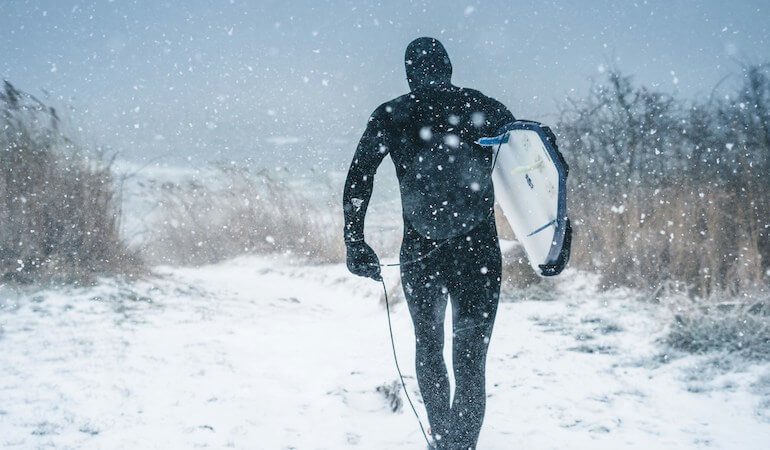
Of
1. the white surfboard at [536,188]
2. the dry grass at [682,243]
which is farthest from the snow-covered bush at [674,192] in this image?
the white surfboard at [536,188]

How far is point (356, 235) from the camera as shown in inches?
67.3

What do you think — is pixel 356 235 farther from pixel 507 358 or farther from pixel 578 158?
pixel 578 158

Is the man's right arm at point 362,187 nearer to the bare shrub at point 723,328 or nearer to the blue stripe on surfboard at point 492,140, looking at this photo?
the blue stripe on surfboard at point 492,140

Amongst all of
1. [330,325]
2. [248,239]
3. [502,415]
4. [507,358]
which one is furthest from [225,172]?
[502,415]

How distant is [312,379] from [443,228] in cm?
161

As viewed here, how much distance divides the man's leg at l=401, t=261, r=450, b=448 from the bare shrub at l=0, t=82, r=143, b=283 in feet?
13.0

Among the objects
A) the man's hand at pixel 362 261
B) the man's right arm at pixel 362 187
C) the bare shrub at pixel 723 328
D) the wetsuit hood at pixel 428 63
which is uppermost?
the wetsuit hood at pixel 428 63

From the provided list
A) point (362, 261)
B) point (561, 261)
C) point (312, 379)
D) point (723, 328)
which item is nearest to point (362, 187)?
point (362, 261)

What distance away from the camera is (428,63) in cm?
181

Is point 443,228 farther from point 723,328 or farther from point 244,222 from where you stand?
point 244,222

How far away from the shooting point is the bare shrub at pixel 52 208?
433cm

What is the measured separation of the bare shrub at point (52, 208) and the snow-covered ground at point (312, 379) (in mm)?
443

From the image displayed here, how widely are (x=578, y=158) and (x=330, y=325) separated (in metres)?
3.86

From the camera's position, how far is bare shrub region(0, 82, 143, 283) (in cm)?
433
